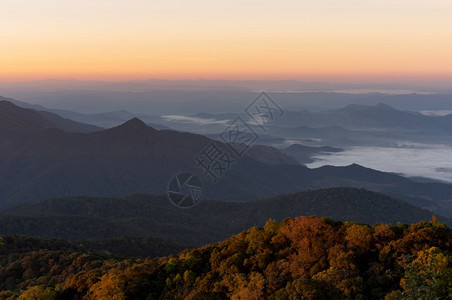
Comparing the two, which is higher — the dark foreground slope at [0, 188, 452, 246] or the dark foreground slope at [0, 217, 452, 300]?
the dark foreground slope at [0, 217, 452, 300]

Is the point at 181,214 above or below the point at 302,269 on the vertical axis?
below

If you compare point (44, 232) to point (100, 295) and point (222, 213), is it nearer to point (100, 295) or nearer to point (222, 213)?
point (222, 213)

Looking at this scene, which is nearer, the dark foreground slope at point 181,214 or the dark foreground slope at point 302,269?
the dark foreground slope at point 302,269

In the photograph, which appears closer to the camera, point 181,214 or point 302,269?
point 302,269

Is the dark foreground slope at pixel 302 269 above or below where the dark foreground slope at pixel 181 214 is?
above

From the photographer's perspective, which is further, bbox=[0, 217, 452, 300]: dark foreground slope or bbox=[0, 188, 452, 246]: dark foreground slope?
bbox=[0, 188, 452, 246]: dark foreground slope

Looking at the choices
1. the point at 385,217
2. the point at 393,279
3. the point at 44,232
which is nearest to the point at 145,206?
the point at 44,232
